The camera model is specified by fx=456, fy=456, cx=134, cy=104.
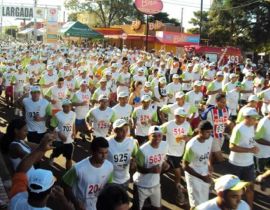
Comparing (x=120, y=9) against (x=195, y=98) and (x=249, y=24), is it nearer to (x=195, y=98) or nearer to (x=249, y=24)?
(x=249, y=24)

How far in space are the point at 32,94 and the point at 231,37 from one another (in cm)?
4434

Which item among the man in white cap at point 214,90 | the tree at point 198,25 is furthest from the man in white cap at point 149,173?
the tree at point 198,25

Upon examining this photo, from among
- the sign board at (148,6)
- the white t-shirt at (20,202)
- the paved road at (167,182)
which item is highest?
the sign board at (148,6)

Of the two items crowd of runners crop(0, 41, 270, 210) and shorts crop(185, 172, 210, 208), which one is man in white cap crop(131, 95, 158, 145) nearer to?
crowd of runners crop(0, 41, 270, 210)

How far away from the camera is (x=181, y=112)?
776cm

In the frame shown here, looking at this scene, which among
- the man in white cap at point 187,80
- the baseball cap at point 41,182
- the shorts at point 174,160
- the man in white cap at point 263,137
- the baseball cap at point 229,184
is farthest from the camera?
the man in white cap at point 187,80

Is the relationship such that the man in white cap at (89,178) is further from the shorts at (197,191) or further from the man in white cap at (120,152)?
the shorts at (197,191)

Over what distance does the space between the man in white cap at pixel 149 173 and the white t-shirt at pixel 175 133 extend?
56.8 inches

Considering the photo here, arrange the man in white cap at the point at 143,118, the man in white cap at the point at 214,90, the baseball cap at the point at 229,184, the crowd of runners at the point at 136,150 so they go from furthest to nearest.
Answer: the man in white cap at the point at 214,90 < the man in white cap at the point at 143,118 < the crowd of runners at the point at 136,150 < the baseball cap at the point at 229,184

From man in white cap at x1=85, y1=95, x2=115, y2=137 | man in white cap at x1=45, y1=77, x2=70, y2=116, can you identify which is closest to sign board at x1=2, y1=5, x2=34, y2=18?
man in white cap at x1=45, y1=77, x2=70, y2=116

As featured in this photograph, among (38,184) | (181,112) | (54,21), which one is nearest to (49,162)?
(181,112)

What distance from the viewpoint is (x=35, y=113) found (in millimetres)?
8867

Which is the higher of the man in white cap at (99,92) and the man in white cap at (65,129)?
the man in white cap at (99,92)

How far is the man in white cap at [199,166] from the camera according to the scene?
6.42 metres
